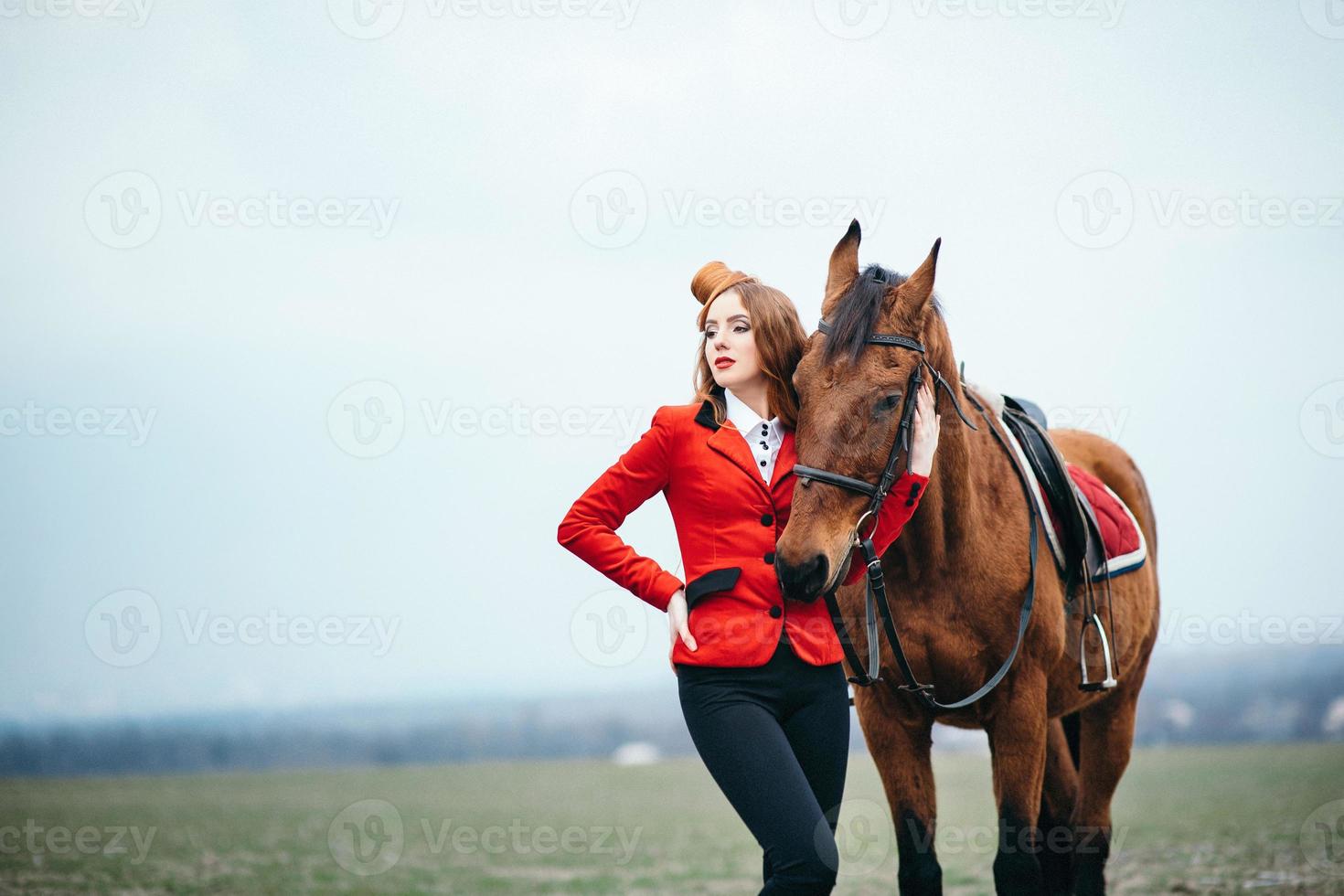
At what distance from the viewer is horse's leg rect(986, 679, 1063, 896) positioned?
3.51 metres

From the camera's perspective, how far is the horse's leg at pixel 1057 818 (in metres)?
4.68

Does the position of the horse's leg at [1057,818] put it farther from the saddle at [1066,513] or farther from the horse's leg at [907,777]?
the horse's leg at [907,777]

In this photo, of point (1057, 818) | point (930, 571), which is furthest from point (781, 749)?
point (1057, 818)

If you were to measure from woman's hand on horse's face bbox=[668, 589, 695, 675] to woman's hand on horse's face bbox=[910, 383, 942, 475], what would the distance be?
695 millimetres

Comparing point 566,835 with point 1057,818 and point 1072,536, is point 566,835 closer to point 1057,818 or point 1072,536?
point 1057,818

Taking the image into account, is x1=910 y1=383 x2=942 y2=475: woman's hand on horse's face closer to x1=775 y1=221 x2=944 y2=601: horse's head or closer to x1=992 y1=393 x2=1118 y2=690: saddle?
x1=775 y1=221 x2=944 y2=601: horse's head

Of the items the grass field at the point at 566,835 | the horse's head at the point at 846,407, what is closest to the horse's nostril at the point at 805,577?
the horse's head at the point at 846,407

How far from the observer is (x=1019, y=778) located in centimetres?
356

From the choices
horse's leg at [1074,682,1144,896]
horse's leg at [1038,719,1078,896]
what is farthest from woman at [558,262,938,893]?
horse's leg at [1074,682,1144,896]

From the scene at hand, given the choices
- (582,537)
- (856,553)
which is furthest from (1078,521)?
(582,537)

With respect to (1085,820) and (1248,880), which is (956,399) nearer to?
(1085,820)

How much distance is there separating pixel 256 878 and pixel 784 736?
23.8 ft

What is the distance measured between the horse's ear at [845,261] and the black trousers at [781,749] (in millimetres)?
1070

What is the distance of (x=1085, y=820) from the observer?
509cm
